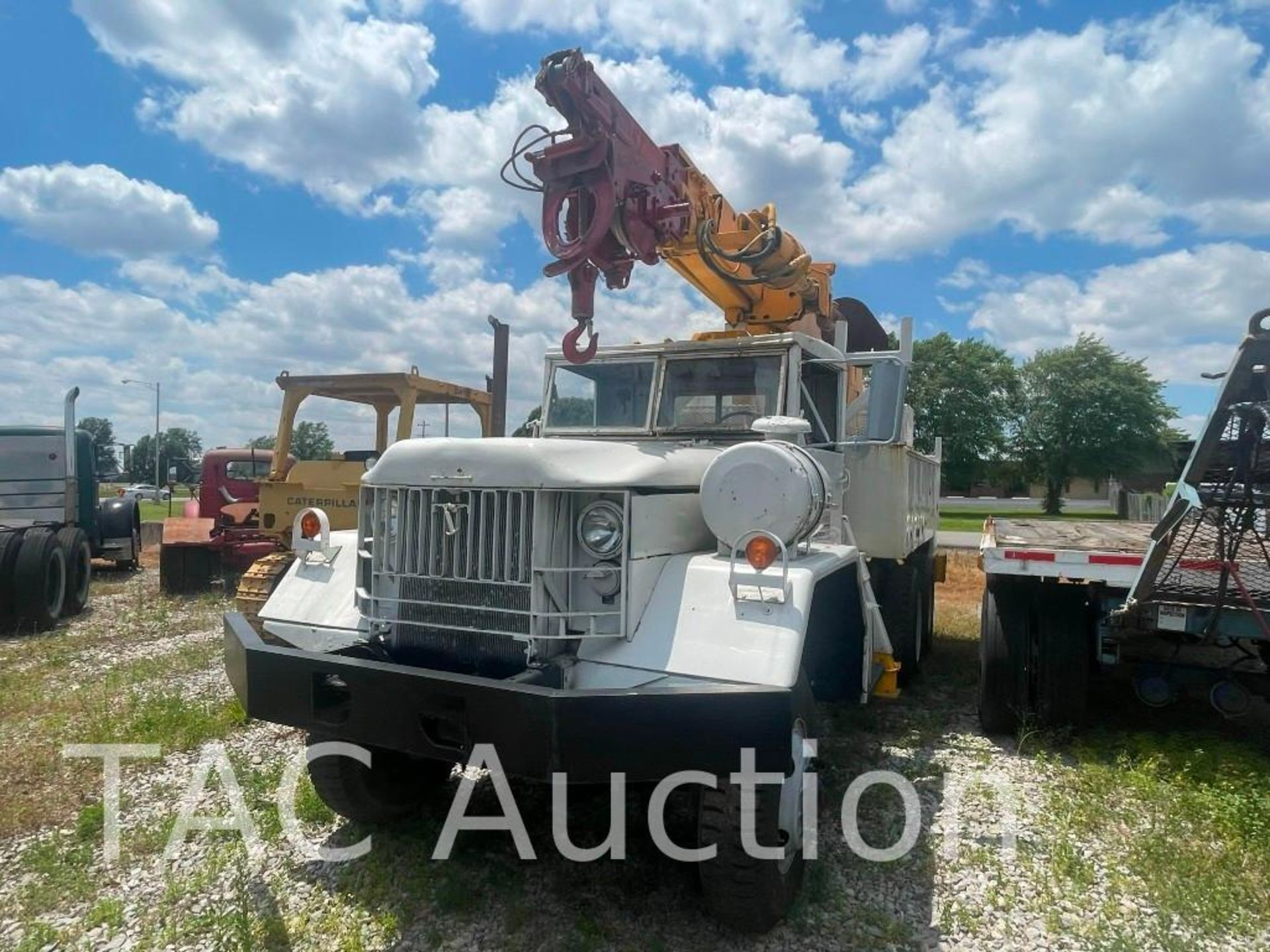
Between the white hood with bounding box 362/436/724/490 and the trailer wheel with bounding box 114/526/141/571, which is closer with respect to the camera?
the white hood with bounding box 362/436/724/490

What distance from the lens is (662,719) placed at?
8.86 ft

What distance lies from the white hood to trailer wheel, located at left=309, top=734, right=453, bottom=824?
1.25 meters

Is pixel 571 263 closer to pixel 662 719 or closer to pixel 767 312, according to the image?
pixel 767 312

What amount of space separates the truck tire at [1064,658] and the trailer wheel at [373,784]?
3672 mm

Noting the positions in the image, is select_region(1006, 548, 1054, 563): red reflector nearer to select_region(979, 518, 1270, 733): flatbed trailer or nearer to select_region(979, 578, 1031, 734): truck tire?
select_region(979, 518, 1270, 733): flatbed trailer

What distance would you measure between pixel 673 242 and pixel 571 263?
1.11 meters

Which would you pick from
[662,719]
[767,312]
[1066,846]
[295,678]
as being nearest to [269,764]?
[295,678]

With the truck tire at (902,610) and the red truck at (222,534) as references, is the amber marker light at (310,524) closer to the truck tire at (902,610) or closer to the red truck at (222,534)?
the truck tire at (902,610)

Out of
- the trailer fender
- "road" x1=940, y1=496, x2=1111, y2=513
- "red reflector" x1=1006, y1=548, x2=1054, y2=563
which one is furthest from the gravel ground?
"road" x1=940, y1=496, x2=1111, y2=513

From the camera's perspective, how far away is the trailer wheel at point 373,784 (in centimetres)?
372

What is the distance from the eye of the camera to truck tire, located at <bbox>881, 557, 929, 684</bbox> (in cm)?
589

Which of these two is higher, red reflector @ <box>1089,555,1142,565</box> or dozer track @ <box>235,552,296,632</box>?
red reflector @ <box>1089,555,1142,565</box>

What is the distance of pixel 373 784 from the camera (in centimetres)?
386

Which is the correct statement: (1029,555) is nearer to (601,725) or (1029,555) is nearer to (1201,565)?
(1201,565)
